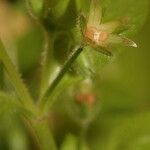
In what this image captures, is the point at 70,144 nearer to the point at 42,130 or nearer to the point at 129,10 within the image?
the point at 42,130

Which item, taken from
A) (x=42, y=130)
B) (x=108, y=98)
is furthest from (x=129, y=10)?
(x=108, y=98)

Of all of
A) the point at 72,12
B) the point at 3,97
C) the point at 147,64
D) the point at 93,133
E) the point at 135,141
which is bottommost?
the point at 93,133

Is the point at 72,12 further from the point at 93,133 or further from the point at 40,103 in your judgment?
the point at 93,133

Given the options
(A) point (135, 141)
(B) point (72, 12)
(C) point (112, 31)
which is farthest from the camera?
(A) point (135, 141)

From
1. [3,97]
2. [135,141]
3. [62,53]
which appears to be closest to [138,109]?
[135,141]

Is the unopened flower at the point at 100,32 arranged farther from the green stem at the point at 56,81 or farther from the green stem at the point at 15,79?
the green stem at the point at 15,79

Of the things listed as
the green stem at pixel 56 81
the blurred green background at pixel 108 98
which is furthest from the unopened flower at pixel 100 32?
the blurred green background at pixel 108 98
